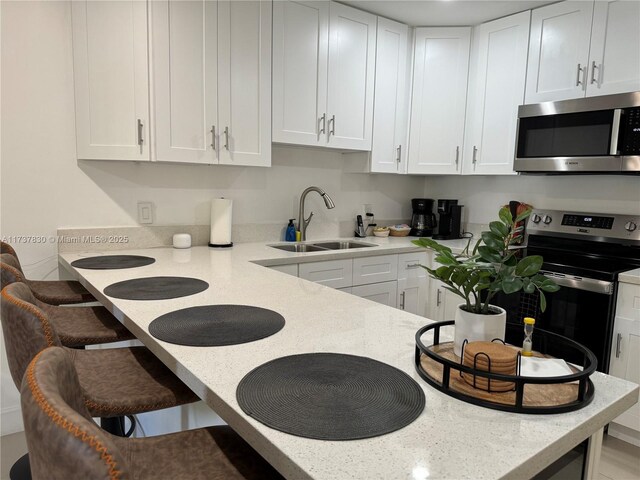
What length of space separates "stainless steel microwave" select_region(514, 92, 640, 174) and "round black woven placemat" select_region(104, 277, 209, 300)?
219cm

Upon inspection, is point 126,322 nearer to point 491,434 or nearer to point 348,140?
point 491,434

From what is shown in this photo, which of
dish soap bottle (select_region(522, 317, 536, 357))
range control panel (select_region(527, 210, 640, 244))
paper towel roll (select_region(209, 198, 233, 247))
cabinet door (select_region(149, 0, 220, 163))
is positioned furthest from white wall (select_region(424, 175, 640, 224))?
dish soap bottle (select_region(522, 317, 536, 357))

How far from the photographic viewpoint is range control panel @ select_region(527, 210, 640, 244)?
2645 mm

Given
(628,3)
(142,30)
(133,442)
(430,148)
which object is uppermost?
(628,3)

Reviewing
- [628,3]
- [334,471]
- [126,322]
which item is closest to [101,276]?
[126,322]

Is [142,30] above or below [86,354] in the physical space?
above

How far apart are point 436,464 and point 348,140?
2.62 m

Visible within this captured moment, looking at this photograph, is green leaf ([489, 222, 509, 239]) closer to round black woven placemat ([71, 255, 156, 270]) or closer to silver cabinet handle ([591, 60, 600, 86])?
round black woven placemat ([71, 255, 156, 270])

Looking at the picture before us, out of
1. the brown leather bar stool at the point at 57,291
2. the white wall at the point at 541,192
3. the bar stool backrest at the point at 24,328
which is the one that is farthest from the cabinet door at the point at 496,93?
the bar stool backrest at the point at 24,328

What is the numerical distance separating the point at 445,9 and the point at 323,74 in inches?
36.7

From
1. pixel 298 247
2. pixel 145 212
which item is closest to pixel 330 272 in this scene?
pixel 298 247

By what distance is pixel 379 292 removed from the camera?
2900mm

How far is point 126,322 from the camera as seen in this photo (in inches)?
50.7

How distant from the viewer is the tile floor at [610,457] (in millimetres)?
2002
